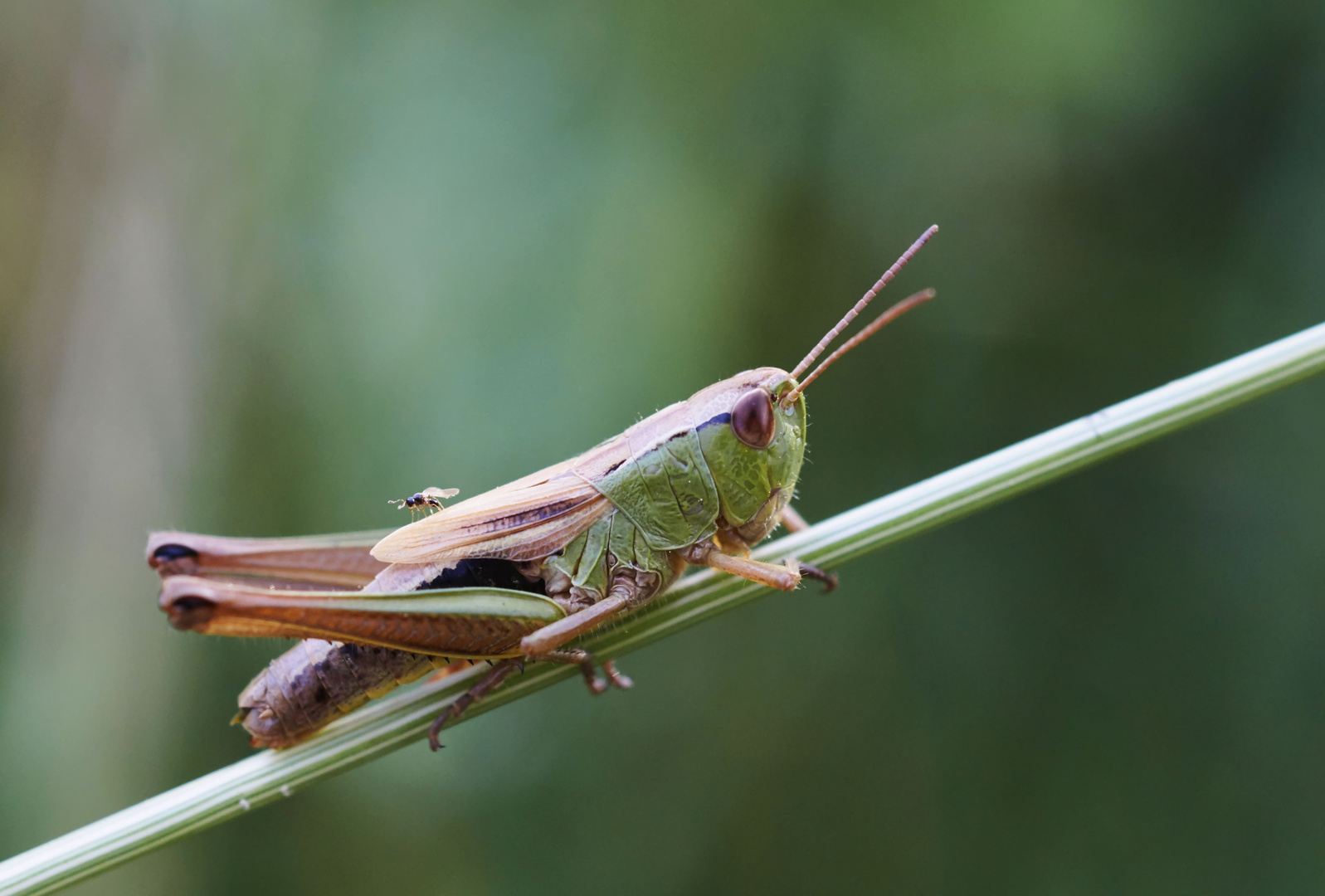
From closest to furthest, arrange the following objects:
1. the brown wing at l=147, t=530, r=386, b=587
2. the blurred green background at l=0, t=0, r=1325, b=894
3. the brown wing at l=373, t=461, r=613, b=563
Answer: the brown wing at l=373, t=461, r=613, b=563
the brown wing at l=147, t=530, r=386, b=587
the blurred green background at l=0, t=0, r=1325, b=894

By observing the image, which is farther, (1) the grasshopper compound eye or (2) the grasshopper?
(1) the grasshopper compound eye

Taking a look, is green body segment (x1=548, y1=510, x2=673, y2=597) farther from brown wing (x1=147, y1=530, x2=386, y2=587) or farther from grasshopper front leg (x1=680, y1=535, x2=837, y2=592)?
brown wing (x1=147, y1=530, x2=386, y2=587)

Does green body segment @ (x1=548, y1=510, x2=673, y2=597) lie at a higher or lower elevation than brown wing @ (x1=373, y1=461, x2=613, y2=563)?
lower

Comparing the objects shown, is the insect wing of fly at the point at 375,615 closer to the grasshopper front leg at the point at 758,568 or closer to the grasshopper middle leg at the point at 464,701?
the grasshopper middle leg at the point at 464,701

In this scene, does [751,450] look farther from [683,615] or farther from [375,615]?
[375,615]

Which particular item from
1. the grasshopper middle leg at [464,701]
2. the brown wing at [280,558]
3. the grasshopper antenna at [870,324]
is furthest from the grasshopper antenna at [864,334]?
the brown wing at [280,558]

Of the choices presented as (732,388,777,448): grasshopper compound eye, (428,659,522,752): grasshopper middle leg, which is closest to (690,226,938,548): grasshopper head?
(732,388,777,448): grasshopper compound eye
